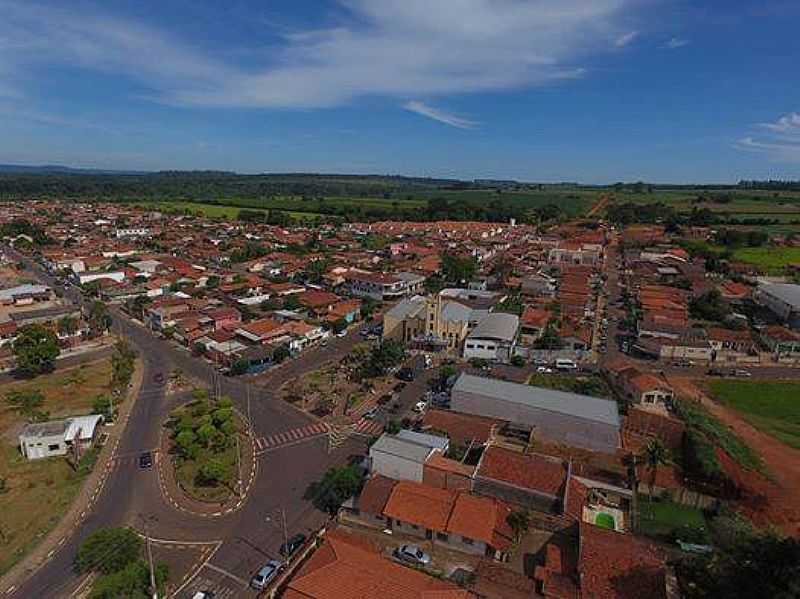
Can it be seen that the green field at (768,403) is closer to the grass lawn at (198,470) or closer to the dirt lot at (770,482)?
the dirt lot at (770,482)

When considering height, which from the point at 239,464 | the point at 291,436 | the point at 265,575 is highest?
the point at 291,436

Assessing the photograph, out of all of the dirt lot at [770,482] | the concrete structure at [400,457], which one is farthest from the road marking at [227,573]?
the dirt lot at [770,482]

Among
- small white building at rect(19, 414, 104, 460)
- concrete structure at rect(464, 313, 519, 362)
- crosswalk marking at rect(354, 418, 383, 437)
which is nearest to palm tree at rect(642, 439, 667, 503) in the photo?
crosswalk marking at rect(354, 418, 383, 437)

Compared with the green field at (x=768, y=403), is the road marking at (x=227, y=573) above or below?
below

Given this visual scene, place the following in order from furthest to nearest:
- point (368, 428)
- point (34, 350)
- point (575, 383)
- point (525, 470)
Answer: point (34, 350)
point (575, 383)
point (368, 428)
point (525, 470)

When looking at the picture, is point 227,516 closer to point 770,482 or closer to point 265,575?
point 265,575

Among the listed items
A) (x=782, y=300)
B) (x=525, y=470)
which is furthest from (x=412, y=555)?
(x=782, y=300)

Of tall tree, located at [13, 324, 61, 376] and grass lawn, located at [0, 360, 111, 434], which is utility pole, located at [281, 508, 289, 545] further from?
tall tree, located at [13, 324, 61, 376]
